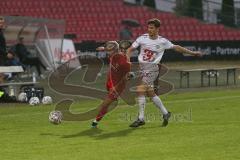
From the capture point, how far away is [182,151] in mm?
10648

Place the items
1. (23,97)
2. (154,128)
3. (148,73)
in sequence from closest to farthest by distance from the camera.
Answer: (154,128) → (148,73) → (23,97)

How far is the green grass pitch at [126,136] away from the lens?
10.5 metres

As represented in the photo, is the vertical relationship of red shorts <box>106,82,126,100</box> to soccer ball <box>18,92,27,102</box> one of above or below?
above

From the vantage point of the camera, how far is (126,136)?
12.5 meters

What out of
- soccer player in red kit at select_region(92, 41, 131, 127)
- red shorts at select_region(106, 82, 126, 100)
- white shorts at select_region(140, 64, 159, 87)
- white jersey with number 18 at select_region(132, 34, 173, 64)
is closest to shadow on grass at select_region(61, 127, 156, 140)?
soccer player in red kit at select_region(92, 41, 131, 127)

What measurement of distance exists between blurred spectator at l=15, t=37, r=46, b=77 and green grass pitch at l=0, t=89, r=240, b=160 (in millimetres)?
10568

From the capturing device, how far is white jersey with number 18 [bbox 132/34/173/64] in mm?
13836

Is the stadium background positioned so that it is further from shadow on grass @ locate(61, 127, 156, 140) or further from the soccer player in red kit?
the soccer player in red kit

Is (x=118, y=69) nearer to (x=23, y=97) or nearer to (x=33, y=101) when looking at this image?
(x=33, y=101)

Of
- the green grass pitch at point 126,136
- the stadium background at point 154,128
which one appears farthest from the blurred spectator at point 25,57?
the green grass pitch at point 126,136

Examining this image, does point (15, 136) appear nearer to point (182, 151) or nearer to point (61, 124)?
point (61, 124)

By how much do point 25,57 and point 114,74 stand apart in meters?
15.9

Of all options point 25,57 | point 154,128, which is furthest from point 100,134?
point 25,57

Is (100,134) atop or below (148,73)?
below
